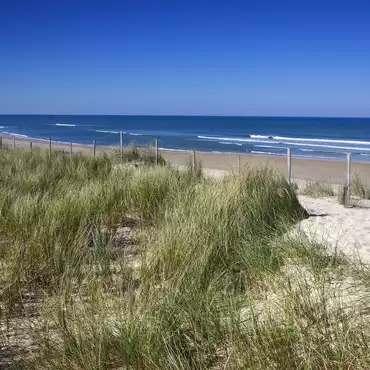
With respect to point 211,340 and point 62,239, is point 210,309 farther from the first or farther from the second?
point 62,239

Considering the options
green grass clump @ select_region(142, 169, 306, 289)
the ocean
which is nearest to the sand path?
green grass clump @ select_region(142, 169, 306, 289)

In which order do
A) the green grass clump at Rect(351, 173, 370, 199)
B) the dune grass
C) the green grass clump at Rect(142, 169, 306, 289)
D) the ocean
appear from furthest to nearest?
the ocean, the green grass clump at Rect(351, 173, 370, 199), the green grass clump at Rect(142, 169, 306, 289), the dune grass

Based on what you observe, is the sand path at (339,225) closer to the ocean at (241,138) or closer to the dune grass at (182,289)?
the dune grass at (182,289)

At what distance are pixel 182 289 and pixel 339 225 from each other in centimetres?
444

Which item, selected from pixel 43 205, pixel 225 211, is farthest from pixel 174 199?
pixel 43 205

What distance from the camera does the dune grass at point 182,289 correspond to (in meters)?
2.57

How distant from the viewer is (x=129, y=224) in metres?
6.21

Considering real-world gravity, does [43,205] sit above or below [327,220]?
above

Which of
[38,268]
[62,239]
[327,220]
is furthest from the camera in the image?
[327,220]

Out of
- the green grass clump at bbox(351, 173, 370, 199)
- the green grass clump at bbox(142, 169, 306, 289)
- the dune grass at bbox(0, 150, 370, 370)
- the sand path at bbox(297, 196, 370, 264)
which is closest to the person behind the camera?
the dune grass at bbox(0, 150, 370, 370)

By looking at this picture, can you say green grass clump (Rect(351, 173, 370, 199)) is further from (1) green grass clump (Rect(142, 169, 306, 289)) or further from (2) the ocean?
(1) green grass clump (Rect(142, 169, 306, 289))

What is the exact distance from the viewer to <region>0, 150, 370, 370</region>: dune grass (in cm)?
257

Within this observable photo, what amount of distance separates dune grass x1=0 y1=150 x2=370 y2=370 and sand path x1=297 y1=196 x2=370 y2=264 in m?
0.57

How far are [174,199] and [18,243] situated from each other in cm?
265
